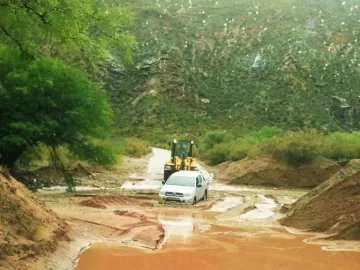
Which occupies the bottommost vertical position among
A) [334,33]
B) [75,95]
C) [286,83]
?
[75,95]

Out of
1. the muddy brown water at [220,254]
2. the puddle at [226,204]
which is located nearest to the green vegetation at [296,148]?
the puddle at [226,204]

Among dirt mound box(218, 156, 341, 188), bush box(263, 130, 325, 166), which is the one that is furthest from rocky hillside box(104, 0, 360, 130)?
dirt mound box(218, 156, 341, 188)

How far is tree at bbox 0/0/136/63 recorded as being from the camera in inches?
388

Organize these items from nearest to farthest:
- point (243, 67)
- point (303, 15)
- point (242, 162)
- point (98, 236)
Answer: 1. point (98, 236)
2. point (242, 162)
3. point (243, 67)
4. point (303, 15)

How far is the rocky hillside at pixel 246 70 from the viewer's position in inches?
3418

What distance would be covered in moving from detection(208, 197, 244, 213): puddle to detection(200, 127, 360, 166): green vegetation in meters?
15.3

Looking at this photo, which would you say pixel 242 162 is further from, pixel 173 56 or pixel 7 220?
pixel 173 56

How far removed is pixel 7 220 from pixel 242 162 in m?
38.6

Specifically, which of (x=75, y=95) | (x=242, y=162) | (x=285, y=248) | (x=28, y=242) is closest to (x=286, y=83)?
(x=242, y=162)

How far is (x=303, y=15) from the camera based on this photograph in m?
112

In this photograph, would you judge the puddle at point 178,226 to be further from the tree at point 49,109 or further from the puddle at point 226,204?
the tree at point 49,109

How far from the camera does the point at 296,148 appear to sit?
45562 mm

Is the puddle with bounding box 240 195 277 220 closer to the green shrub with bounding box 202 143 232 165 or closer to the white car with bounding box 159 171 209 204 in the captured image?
the white car with bounding box 159 171 209 204

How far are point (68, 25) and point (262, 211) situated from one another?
18499 millimetres
